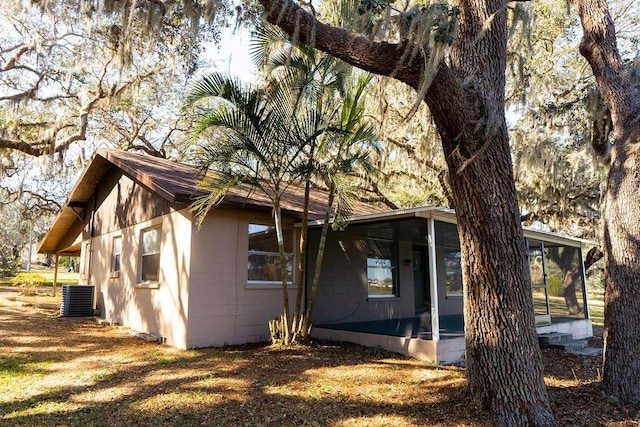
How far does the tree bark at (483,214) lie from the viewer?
4.10 m

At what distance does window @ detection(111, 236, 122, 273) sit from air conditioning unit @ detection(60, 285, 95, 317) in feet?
4.98

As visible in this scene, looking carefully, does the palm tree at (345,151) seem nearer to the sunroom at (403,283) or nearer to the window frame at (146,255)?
the sunroom at (403,283)

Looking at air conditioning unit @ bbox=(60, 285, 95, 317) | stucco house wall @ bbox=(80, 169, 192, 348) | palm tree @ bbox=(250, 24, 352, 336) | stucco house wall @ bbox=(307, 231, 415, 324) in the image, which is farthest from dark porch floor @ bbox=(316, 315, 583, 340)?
air conditioning unit @ bbox=(60, 285, 95, 317)

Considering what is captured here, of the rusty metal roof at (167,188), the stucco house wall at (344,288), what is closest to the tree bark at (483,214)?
the rusty metal roof at (167,188)

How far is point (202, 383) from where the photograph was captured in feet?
17.7

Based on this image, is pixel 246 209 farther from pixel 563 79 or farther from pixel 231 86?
pixel 563 79

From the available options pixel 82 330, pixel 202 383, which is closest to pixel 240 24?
pixel 202 383

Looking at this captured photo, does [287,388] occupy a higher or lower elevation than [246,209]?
lower

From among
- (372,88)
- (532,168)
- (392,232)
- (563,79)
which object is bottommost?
(392,232)

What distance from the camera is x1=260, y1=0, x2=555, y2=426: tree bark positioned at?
410 centimetres

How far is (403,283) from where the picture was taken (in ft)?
39.0

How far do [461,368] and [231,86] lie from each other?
5550mm

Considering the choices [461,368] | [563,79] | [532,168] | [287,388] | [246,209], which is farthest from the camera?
[563,79]

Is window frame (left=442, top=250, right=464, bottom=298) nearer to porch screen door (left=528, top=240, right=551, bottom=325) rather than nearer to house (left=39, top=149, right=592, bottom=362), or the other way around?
house (left=39, top=149, right=592, bottom=362)
